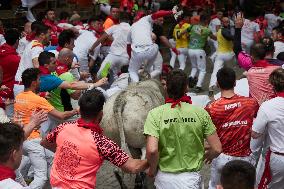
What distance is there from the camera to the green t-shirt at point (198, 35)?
13.3m

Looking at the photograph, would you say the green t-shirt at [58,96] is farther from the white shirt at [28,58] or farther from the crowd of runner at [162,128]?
the white shirt at [28,58]

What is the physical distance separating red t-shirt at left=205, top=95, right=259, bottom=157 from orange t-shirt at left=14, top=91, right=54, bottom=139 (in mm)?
2003

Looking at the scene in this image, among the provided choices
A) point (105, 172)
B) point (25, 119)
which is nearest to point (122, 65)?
point (105, 172)

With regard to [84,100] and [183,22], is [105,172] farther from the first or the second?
[183,22]

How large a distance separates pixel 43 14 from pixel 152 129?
30.6 feet

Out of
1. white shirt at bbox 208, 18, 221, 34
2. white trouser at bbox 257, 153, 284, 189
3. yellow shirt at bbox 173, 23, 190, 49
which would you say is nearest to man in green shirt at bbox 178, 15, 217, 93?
yellow shirt at bbox 173, 23, 190, 49

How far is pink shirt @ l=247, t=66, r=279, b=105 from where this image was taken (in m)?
6.51

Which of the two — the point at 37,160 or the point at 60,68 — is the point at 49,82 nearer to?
the point at 60,68

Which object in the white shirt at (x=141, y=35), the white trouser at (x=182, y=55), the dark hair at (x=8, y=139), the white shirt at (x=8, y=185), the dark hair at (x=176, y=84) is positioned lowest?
the white trouser at (x=182, y=55)

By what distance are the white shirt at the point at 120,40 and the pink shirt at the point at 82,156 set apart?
24.0 feet

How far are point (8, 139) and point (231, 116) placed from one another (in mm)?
2575

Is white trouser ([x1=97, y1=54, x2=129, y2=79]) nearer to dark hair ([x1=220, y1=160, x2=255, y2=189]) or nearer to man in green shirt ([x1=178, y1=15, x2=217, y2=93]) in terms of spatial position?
man in green shirt ([x1=178, y1=15, x2=217, y2=93])

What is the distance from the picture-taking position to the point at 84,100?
4715mm

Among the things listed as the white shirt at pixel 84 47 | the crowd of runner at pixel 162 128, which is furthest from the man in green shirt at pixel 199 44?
the crowd of runner at pixel 162 128
